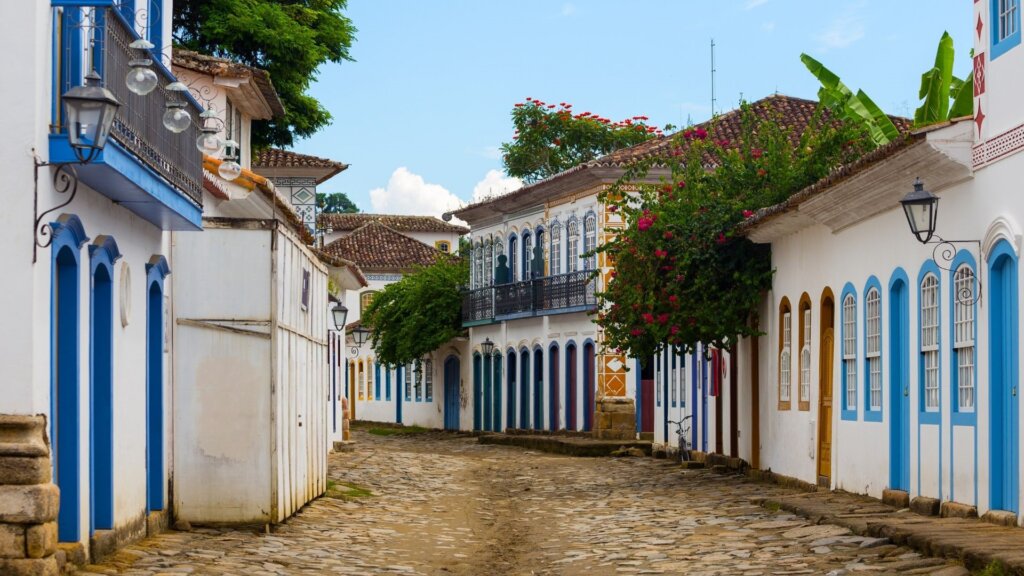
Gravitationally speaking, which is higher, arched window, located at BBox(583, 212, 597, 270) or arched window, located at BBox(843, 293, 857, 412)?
arched window, located at BBox(583, 212, 597, 270)

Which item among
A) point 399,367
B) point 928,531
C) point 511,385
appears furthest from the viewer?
point 399,367

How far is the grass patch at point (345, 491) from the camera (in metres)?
19.9

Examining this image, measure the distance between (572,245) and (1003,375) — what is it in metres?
28.6

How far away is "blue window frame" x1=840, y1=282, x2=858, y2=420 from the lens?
18484 mm

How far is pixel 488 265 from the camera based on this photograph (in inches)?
1927

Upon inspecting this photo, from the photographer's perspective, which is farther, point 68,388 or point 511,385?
point 511,385

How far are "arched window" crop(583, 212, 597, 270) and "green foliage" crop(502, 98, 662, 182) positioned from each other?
47.4ft

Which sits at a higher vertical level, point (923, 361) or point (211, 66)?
point (211, 66)

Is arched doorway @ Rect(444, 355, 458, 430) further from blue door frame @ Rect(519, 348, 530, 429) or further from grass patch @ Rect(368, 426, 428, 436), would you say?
blue door frame @ Rect(519, 348, 530, 429)

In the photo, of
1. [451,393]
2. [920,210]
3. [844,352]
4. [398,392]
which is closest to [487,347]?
[451,393]

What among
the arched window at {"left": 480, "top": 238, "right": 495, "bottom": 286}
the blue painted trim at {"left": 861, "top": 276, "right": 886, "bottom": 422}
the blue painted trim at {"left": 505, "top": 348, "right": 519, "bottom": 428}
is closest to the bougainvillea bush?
the blue painted trim at {"left": 861, "top": 276, "right": 886, "bottom": 422}

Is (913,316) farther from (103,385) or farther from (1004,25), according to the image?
(103,385)

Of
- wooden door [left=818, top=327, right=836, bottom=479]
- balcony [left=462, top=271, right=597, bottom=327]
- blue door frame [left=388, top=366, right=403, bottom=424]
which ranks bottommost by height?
blue door frame [left=388, top=366, right=403, bottom=424]

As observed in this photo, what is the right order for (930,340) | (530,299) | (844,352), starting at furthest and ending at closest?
(530,299), (844,352), (930,340)
